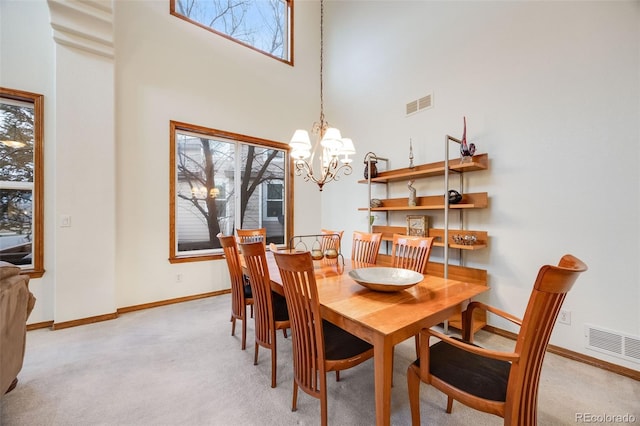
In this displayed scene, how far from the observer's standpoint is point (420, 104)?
3338 millimetres

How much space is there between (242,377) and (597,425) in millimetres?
2263

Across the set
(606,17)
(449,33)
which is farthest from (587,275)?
(449,33)

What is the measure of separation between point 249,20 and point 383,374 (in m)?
5.35

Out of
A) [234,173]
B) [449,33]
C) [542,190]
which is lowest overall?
[542,190]

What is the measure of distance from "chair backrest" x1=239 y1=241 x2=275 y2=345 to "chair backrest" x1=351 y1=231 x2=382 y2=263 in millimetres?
1153

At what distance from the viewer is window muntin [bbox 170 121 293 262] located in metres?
3.71

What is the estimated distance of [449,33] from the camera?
10.1ft

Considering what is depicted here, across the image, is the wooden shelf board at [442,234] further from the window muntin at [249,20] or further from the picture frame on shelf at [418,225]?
the window muntin at [249,20]

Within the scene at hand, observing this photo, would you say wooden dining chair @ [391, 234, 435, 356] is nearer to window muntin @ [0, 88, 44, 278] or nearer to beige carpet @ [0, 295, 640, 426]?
beige carpet @ [0, 295, 640, 426]

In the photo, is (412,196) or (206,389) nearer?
(206,389)

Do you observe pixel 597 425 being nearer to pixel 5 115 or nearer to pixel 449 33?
pixel 449 33

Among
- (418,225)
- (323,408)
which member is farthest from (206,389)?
(418,225)
